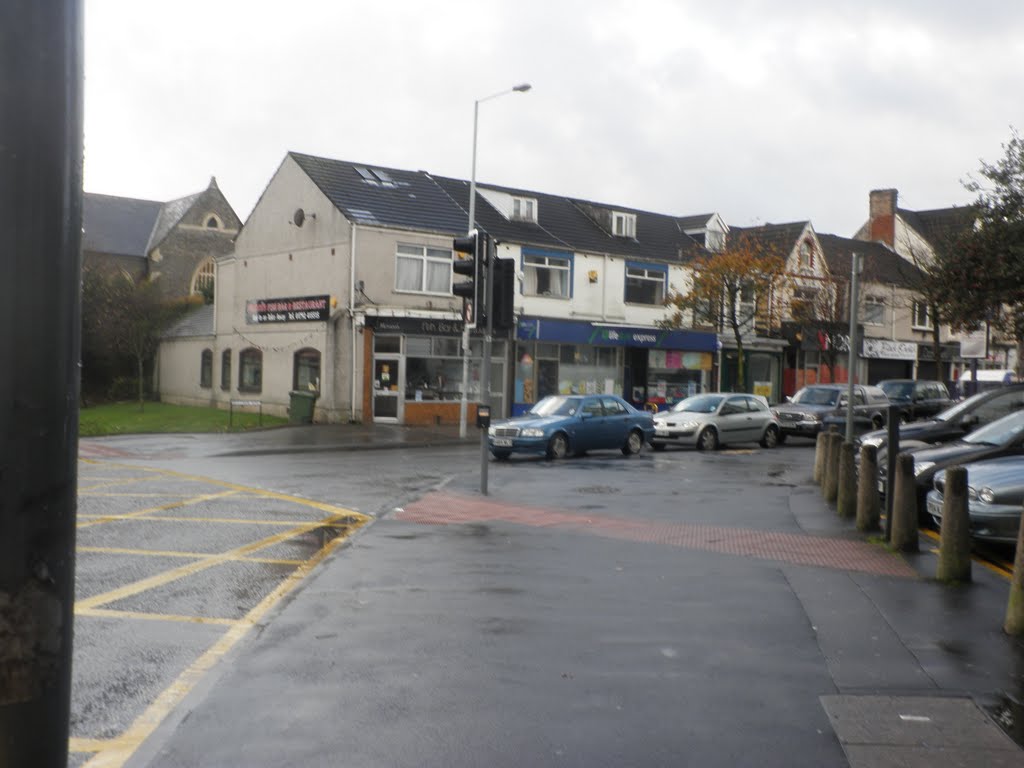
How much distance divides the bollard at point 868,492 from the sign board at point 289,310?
2242 centimetres

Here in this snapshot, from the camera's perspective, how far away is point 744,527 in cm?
1195

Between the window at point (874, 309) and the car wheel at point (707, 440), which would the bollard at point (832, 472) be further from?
the window at point (874, 309)

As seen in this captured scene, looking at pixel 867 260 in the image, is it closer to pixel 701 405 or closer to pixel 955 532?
pixel 701 405

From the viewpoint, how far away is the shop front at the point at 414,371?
31.5 metres

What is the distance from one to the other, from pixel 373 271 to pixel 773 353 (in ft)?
68.6

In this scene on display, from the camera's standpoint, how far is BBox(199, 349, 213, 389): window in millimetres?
39188

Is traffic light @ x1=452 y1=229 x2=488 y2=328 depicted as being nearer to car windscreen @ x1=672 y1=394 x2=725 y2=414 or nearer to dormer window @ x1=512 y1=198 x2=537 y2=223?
car windscreen @ x1=672 y1=394 x2=725 y2=414

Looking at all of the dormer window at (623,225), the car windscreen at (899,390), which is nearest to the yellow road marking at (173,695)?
the car windscreen at (899,390)

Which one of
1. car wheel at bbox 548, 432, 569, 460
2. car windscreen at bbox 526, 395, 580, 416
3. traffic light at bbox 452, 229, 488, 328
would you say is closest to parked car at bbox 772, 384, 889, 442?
car windscreen at bbox 526, 395, 580, 416

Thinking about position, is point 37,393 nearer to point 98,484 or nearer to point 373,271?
point 98,484

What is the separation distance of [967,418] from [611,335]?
2069 centimetres

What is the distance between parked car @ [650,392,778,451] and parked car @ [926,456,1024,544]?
47.9 feet

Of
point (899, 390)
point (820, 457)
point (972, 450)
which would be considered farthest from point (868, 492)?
point (899, 390)

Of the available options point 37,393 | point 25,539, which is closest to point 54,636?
point 25,539
